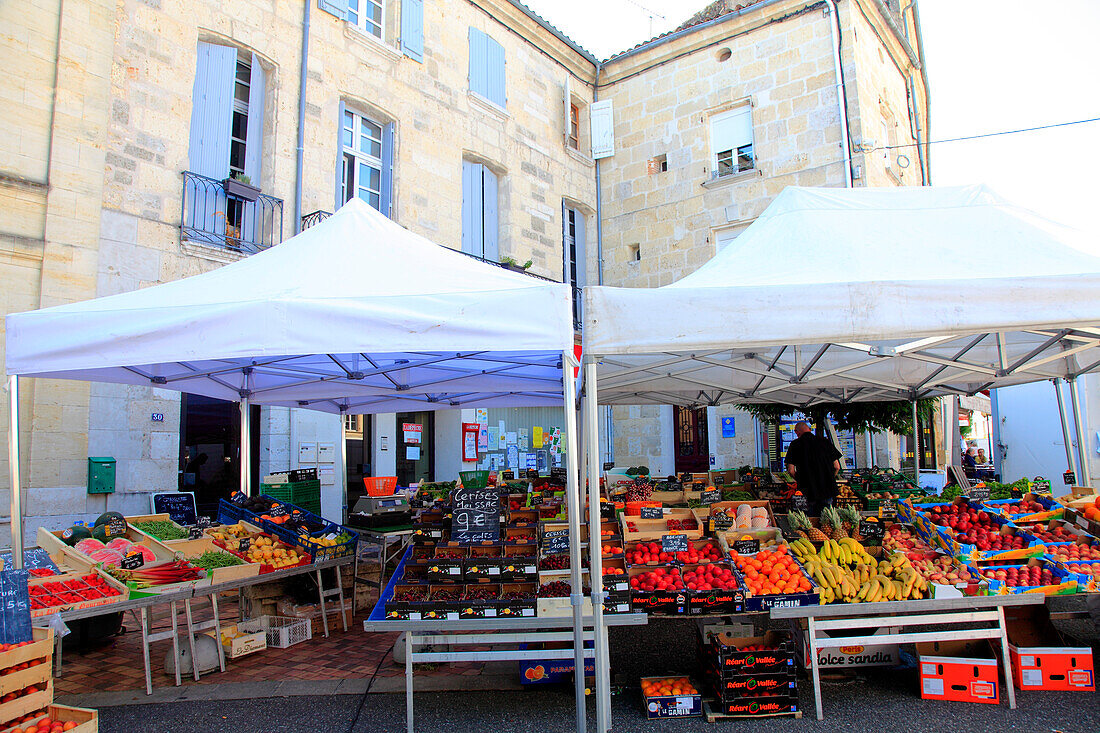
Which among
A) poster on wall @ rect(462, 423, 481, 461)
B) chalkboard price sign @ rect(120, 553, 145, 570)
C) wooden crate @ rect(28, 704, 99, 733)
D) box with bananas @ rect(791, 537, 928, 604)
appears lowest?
wooden crate @ rect(28, 704, 99, 733)

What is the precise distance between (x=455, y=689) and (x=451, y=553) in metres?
0.86

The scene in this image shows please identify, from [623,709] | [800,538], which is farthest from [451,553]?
[800,538]

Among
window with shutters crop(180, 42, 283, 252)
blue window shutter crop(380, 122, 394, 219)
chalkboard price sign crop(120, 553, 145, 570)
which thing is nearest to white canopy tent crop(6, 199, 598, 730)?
chalkboard price sign crop(120, 553, 145, 570)

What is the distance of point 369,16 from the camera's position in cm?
1179

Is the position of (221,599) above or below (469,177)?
below

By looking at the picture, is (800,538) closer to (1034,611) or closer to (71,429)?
(1034,611)

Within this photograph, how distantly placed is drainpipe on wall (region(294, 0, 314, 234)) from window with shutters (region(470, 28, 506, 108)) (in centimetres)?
340

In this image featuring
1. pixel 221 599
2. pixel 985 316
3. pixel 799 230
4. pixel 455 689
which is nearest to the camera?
pixel 985 316

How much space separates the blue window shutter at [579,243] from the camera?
15.6m

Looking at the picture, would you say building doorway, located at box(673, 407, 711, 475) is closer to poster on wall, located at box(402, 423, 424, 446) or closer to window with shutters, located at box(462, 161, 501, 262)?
window with shutters, located at box(462, 161, 501, 262)

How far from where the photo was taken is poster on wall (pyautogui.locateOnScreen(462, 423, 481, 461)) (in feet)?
42.7

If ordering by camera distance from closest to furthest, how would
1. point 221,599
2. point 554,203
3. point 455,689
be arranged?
point 455,689, point 221,599, point 554,203

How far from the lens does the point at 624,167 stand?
51.0ft

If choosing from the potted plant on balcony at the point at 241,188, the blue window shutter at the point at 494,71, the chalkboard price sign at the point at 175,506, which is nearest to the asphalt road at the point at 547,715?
the chalkboard price sign at the point at 175,506
